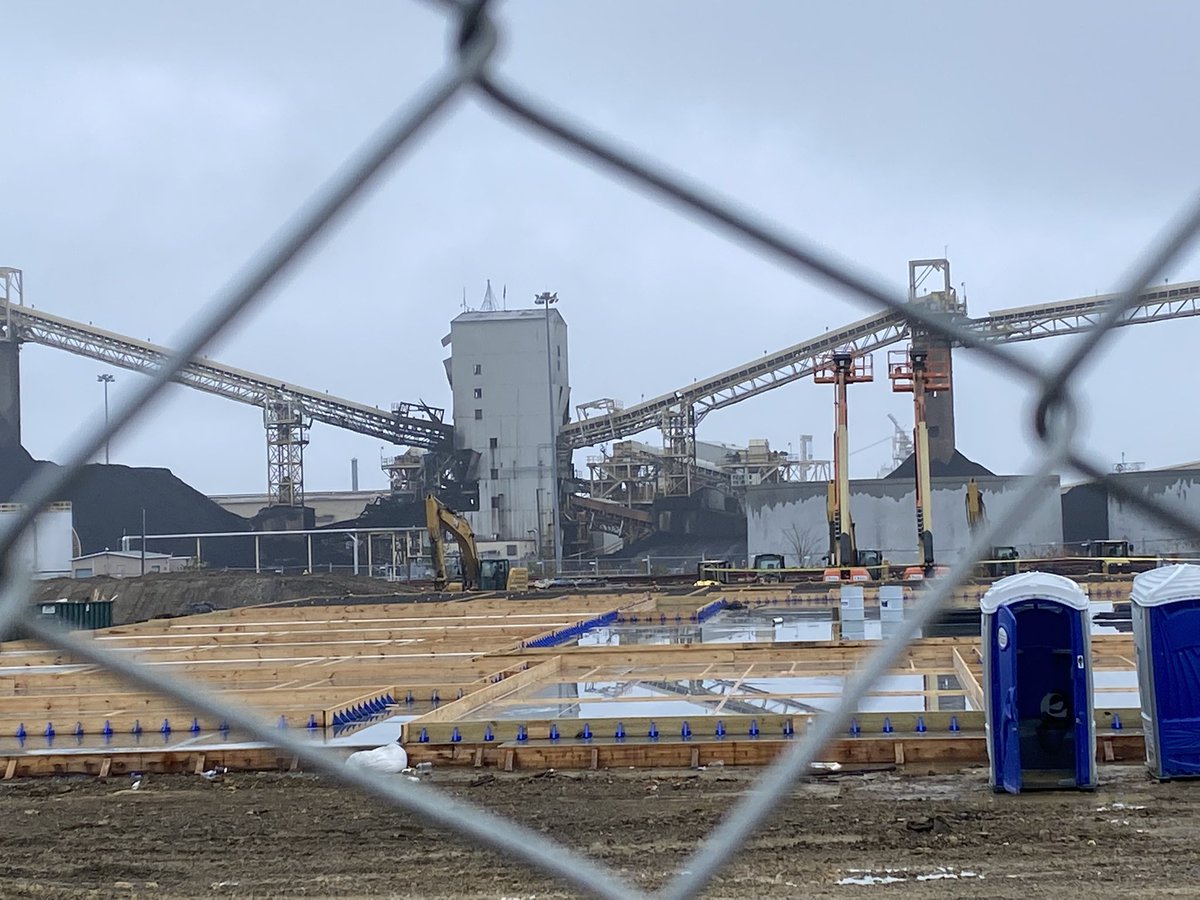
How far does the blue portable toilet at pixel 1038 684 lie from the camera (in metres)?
7.02

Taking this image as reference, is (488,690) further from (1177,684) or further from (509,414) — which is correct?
(509,414)

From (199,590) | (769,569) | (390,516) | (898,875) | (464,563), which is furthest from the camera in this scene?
(390,516)

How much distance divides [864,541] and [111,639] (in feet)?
96.9

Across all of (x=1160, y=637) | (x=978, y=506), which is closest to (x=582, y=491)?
(x=978, y=506)

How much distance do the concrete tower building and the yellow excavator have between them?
419 inches

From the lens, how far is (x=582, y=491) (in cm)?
4962

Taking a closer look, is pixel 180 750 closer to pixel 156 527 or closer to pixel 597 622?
pixel 597 622

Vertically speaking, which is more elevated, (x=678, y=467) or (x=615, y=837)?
(x=678, y=467)

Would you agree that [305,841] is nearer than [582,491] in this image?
Yes

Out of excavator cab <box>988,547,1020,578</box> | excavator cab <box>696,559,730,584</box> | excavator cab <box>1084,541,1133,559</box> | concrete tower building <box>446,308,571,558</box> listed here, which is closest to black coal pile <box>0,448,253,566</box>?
concrete tower building <box>446,308,571,558</box>

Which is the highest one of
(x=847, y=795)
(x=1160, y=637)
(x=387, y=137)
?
(x=387, y=137)

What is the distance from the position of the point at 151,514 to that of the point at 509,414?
12372 mm

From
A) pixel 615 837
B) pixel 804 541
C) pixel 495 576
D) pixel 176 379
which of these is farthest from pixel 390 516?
pixel 176 379

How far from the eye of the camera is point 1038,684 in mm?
7234
